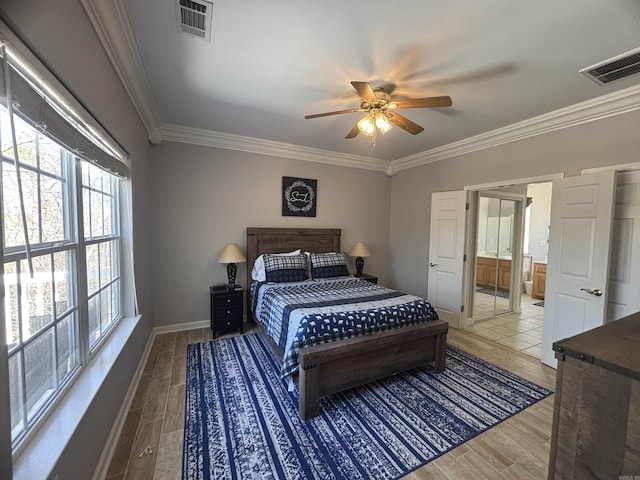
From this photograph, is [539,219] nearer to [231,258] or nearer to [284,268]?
[284,268]

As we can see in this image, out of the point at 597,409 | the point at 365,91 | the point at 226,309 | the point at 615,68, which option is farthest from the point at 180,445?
the point at 615,68

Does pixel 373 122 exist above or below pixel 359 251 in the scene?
above

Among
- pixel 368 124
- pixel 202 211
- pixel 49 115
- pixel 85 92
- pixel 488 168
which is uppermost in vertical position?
pixel 368 124

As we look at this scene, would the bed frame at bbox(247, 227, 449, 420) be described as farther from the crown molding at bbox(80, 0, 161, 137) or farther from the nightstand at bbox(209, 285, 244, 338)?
the crown molding at bbox(80, 0, 161, 137)

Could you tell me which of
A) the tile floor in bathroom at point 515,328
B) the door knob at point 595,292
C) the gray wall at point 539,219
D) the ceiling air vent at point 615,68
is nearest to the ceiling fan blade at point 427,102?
the ceiling air vent at point 615,68

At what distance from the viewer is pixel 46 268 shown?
122 centimetres

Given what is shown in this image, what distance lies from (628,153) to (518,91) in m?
1.13

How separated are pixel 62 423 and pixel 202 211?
2.77 metres

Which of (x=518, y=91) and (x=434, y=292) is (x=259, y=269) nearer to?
(x=434, y=292)

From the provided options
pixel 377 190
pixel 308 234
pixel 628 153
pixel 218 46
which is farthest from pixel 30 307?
pixel 377 190

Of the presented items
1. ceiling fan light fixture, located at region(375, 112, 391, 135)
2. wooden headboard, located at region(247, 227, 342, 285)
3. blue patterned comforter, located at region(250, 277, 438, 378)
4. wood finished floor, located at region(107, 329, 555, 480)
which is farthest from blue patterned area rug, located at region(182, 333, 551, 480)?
ceiling fan light fixture, located at region(375, 112, 391, 135)

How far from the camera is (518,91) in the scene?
236cm

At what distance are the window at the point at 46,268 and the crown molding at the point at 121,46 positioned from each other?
2.35ft

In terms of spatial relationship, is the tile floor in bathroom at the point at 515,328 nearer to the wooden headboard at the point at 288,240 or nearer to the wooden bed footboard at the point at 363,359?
the wooden bed footboard at the point at 363,359
